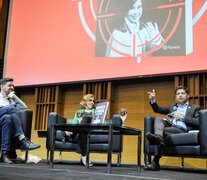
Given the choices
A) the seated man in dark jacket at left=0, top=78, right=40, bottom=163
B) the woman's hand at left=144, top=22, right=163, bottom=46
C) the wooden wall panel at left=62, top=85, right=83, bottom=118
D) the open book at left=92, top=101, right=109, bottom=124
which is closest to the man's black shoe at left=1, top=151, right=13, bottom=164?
the seated man in dark jacket at left=0, top=78, right=40, bottom=163

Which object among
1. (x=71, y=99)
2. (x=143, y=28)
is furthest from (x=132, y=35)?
(x=71, y=99)

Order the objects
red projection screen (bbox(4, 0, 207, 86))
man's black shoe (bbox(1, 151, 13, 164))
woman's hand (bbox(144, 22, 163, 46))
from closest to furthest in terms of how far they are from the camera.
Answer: man's black shoe (bbox(1, 151, 13, 164))
red projection screen (bbox(4, 0, 207, 86))
woman's hand (bbox(144, 22, 163, 46))

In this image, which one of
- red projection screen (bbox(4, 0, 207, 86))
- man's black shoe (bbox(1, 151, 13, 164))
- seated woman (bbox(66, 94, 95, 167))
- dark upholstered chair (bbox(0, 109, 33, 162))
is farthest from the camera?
red projection screen (bbox(4, 0, 207, 86))

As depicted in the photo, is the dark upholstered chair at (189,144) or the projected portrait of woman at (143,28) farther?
the projected portrait of woman at (143,28)

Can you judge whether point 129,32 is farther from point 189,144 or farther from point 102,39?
point 189,144

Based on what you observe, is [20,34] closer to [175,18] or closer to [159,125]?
[175,18]

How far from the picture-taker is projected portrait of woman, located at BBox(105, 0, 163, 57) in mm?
4402

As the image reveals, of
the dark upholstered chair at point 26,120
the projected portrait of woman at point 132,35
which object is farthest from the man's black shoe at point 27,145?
the projected portrait of woman at point 132,35

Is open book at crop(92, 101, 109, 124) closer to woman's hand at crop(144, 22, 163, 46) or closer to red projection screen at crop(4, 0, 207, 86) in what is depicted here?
red projection screen at crop(4, 0, 207, 86)

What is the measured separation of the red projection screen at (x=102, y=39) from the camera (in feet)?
13.7

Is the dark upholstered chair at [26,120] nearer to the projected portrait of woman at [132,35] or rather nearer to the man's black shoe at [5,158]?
the man's black shoe at [5,158]

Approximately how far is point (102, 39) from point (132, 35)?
1.54 feet

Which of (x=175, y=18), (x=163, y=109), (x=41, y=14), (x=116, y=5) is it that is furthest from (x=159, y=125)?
(x=41, y=14)

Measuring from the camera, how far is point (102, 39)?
4.74 metres
